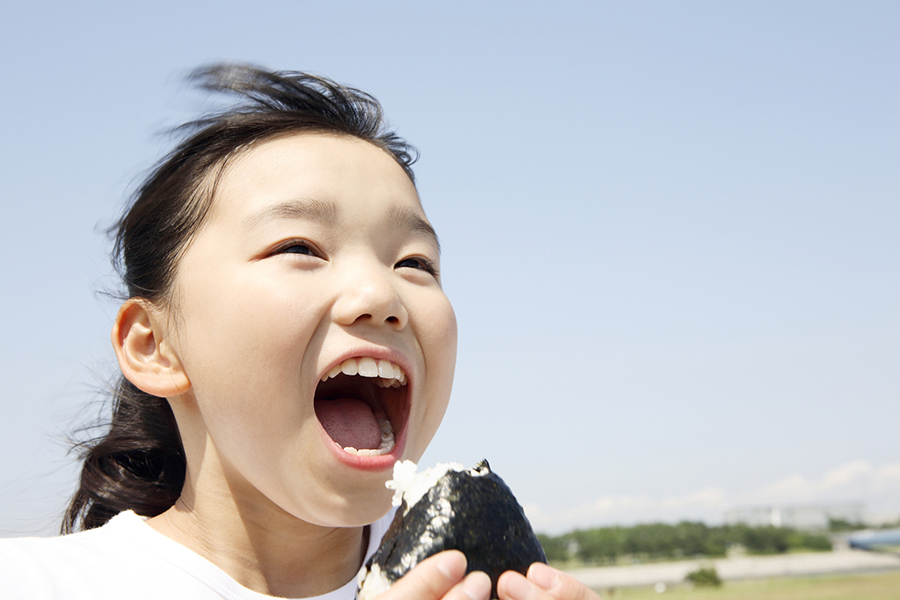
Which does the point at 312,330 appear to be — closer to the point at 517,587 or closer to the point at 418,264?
the point at 418,264

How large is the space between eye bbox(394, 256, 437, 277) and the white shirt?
4.01 feet

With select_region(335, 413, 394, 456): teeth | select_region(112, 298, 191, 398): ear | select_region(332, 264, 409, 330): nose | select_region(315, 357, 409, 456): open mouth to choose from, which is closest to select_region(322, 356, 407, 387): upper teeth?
select_region(315, 357, 409, 456): open mouth

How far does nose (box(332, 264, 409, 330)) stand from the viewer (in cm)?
214

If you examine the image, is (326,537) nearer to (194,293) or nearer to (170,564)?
(170,564)

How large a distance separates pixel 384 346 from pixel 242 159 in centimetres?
96

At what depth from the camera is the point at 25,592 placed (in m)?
2.19

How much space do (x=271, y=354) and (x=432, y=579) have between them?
894 millimetres

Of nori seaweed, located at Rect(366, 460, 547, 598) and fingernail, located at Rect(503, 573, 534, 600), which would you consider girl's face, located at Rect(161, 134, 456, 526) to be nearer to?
nori seaweed, located at Rect(366, 460, 547, 598)

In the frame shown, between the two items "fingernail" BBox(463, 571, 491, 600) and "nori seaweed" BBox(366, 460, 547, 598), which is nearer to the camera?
"fingernail" BBox(463, 571, 491, 600)

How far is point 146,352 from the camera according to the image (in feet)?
8.80

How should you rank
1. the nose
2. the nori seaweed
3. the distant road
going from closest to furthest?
the nori seaweed → the nose → the distant road

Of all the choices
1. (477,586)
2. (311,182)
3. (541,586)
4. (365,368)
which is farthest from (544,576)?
(311,182)

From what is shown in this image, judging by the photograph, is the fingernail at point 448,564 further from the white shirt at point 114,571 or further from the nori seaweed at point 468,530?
the white shirt at point 114,571

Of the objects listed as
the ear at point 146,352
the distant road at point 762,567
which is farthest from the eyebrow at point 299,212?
the distant road at point 762,567
